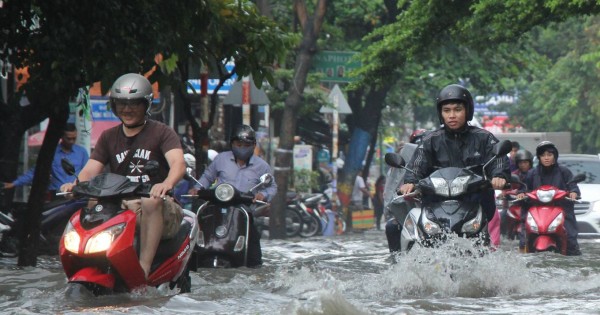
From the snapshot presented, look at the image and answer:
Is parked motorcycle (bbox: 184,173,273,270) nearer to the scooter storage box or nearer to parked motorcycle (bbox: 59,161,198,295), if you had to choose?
parked motorcycle (bbox: 59,161,198,295)

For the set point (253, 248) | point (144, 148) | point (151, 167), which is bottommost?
point (253, 248)

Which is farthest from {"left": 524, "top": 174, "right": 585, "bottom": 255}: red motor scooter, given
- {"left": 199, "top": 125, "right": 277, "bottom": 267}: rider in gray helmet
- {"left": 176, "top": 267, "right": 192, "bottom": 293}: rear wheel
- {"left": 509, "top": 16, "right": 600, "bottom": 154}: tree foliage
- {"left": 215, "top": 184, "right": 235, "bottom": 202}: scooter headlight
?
{"left": 509, "top": 16, "right": 600, "bottom": 154}: tree foliage

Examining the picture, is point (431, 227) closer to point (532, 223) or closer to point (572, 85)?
point (532, 223)

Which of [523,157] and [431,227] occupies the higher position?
[523,157]

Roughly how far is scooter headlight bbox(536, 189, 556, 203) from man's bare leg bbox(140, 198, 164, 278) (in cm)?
702

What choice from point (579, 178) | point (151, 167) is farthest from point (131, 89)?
point (579, 178)

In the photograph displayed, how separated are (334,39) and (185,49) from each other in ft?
57.7

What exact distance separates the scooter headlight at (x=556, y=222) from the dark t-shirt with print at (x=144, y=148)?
654 cm

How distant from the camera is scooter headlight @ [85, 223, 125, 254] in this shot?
24.5 feet

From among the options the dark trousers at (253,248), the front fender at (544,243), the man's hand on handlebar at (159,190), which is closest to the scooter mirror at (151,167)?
the man's hand on handlebar at (159,190)

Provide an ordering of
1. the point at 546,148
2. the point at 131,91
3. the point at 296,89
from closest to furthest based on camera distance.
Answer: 1. the point at 131,91
2. the point at 546,148
3. the point at 296,89

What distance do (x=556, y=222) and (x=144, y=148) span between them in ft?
22.2

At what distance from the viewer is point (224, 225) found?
11406 millimetres

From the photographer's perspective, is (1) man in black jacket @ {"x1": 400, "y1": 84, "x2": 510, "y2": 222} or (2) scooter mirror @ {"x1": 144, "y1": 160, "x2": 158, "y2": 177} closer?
(2) scooter mirror @ {"x1": 144, "y1": 160, "x2": 158, "y2": 177}
